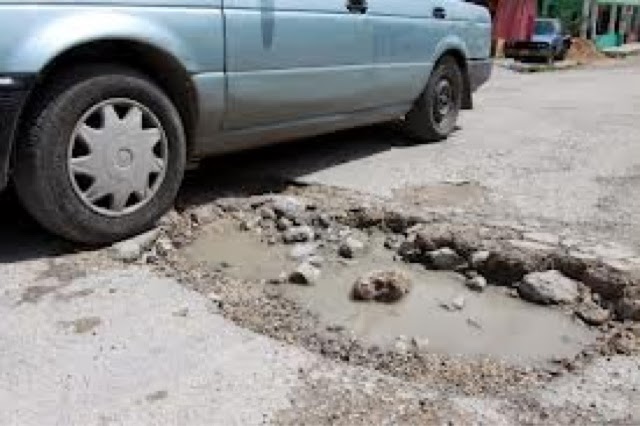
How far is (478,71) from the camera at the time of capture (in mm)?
7883

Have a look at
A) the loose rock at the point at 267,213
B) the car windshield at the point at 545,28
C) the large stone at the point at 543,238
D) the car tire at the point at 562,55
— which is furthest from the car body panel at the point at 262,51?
the car tire at the point at 562,55

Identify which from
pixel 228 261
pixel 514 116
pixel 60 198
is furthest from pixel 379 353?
pixel 514 116

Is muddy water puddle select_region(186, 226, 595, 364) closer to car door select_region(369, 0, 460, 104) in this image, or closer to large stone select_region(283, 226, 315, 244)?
large stone select_region(283, 226, 315, 244)

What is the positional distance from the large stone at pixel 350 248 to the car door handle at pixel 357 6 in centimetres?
183

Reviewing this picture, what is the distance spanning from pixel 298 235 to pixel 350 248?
0.33 metres

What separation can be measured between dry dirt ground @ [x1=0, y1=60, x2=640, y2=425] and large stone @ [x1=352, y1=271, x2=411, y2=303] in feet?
0.96

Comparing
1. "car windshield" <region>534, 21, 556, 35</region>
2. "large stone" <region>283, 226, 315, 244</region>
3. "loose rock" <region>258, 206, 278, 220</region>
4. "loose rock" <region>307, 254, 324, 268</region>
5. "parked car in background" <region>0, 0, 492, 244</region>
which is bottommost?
"car windshield" <region>534, 21, 556, 35</region>

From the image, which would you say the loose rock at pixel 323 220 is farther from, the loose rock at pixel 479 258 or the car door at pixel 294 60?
the loose rock at pixel 479 258

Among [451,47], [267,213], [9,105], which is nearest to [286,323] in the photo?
[267,213]

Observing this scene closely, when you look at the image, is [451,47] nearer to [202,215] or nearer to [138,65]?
Answer: [202,215]

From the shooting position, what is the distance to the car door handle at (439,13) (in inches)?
270

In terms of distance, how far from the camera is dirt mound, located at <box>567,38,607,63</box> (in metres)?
32.5

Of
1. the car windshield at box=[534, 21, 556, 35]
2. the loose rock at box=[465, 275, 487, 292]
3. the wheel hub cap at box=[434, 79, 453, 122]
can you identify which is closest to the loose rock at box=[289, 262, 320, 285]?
the loose rock at box=[465, 275, 487, 292]

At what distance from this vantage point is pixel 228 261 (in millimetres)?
4371
